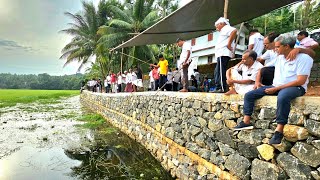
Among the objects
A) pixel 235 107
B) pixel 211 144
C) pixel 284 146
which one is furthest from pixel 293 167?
pixel 211 144

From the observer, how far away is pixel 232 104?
4031mm

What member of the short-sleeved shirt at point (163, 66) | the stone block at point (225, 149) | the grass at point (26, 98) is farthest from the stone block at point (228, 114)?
the grass at point (26, 98)

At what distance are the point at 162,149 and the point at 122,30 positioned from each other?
1313 centimetres

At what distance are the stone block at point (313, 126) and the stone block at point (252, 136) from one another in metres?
0.66

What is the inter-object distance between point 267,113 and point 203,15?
3.81 m

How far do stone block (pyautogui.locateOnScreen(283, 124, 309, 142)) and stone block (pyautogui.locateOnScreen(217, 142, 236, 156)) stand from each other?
1.09m

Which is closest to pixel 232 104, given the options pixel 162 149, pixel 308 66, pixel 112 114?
pixel 308 66

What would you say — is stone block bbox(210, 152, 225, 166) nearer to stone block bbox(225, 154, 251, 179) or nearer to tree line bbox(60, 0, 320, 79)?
stone block bbox(225, 154, 251, 179)

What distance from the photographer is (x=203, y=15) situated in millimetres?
6543

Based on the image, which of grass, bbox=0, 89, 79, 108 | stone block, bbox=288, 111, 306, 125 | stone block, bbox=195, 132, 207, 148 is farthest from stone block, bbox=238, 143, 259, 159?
grass, bbox=0, 89, 79, 108

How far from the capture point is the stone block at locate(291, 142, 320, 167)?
9.02 ft

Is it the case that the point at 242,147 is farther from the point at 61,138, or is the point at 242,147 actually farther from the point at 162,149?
the point at 61,138

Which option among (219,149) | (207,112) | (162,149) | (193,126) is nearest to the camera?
(219,149)

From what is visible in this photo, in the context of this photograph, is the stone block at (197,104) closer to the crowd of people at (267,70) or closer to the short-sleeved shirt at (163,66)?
the crowd of people at (267,70)
